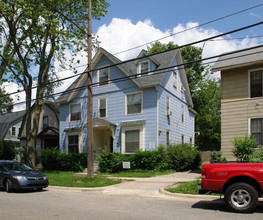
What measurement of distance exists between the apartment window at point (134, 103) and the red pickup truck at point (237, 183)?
46.3ft

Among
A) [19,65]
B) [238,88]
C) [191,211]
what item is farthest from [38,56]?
[191,211]

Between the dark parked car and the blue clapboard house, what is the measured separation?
744 centimetres

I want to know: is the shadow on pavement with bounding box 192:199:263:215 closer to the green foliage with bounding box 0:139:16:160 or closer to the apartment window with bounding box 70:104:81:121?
the apartment window with bounding box 70:104:81:121

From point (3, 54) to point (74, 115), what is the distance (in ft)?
25.4

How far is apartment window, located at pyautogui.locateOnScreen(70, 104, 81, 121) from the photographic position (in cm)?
2583

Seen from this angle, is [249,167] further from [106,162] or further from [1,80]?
[1,80]

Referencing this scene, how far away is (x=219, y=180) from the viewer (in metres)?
8.04

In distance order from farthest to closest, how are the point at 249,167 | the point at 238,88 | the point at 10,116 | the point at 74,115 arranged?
the point at 10,116 < the point at 74,115 < the point at 238,88 < the point at 249,167

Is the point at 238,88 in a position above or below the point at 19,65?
below

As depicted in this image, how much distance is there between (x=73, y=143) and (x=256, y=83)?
1604 cm

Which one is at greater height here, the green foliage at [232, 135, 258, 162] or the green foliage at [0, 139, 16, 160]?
the green foliage at [232, 135, 258, 162]

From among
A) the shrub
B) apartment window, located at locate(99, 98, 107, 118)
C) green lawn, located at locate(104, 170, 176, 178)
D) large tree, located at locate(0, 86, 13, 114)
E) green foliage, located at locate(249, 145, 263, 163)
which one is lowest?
green lawn, located at locate(104, 170, 176, 178)

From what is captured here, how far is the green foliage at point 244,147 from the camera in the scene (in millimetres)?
15258

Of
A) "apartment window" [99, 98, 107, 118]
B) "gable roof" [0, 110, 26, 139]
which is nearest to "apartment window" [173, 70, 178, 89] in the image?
"apartment window" [99, 98, 107, 118]
